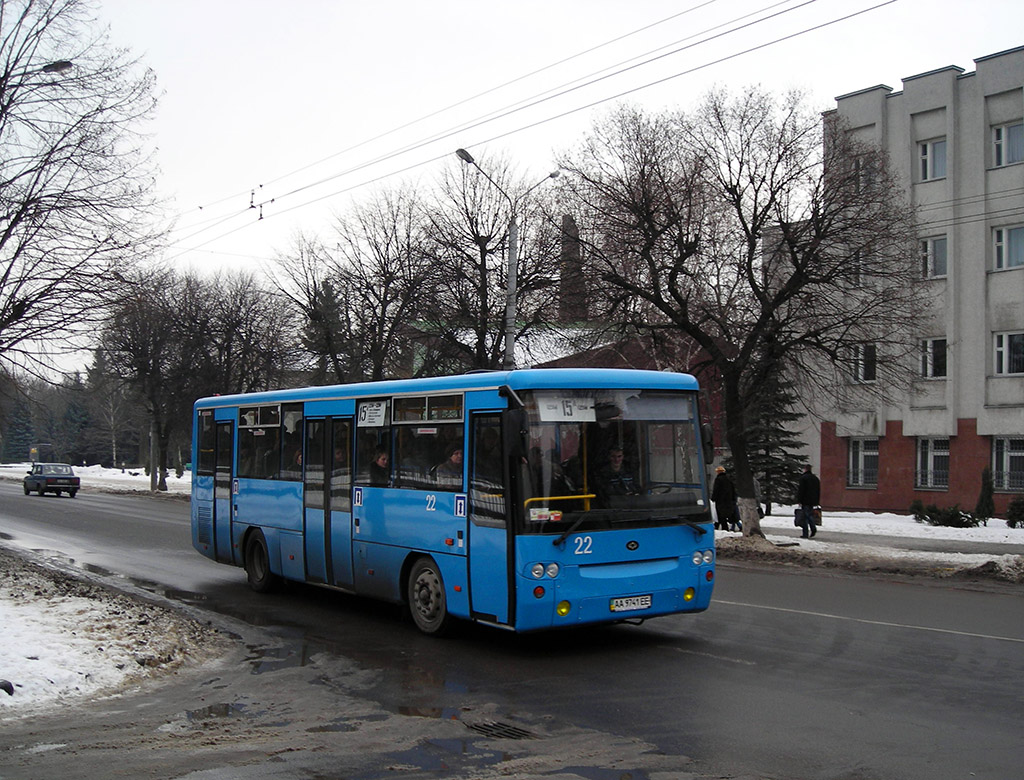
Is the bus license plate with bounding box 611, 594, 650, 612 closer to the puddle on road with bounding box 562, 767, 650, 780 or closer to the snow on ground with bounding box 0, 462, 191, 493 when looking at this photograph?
the puddle on road with bounding box 562, 767, 650, 780

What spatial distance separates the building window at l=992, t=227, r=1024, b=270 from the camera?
3362cm

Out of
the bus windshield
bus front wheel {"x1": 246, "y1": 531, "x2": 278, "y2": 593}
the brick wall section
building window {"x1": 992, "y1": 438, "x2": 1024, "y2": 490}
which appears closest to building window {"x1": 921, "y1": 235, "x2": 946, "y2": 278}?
the brick wall section

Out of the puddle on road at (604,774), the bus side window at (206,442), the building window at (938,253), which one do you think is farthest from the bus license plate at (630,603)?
the building window at (938,253)

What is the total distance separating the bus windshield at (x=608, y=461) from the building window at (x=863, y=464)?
29773mm

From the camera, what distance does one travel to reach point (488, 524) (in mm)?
9328

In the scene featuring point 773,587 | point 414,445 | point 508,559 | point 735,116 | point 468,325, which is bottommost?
point 773,587

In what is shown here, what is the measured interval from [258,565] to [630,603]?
6600mm

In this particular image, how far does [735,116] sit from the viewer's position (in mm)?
20750

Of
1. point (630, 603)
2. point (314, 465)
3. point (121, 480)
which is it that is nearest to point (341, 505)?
point (314, 465)

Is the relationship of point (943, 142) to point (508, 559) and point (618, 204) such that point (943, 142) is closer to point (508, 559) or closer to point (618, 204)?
point (618, 204)

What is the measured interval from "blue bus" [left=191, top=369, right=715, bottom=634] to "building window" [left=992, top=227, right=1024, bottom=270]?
28363mm

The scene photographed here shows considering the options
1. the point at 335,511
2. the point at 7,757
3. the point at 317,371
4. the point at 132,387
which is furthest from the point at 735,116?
the point at 132,387

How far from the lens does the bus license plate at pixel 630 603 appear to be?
919 cm

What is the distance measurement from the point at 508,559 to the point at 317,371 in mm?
32777
